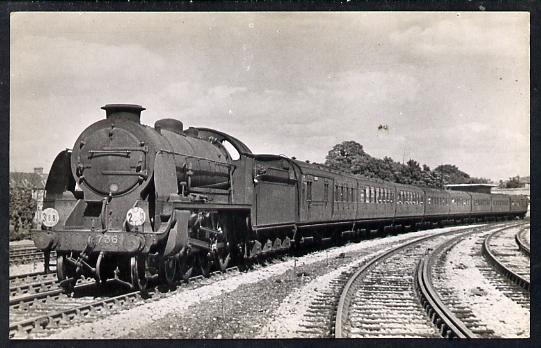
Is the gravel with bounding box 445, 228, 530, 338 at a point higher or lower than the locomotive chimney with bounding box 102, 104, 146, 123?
lower

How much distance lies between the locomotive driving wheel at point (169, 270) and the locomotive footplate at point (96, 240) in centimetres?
92

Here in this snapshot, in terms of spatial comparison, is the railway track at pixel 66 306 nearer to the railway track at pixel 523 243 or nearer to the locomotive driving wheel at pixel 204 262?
the locomotive driving wheel at pixel 204 262

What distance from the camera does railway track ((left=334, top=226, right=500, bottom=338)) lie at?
8.58 m

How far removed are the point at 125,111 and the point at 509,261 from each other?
12408 mm

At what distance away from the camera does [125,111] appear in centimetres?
1036

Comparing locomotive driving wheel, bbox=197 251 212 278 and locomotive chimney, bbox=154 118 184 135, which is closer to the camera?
locomotive chimney, bbox=154 118 184 135

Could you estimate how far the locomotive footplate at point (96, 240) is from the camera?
30.5 ft

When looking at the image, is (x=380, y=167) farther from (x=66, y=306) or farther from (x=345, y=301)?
(x=66, y=306)

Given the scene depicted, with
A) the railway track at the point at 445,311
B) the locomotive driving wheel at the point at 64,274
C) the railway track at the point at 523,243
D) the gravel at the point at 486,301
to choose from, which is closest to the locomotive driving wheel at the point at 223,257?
the locomotive driving wheel at the point at 64,274

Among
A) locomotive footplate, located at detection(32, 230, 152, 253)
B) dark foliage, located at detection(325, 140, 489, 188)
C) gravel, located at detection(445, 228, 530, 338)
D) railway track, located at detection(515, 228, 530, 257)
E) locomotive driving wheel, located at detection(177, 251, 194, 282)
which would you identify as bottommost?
gravel, located at detection(445, 228, 530, 338)

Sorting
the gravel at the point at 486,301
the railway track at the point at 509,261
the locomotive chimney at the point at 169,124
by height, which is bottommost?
the gravel at the point at 486,301

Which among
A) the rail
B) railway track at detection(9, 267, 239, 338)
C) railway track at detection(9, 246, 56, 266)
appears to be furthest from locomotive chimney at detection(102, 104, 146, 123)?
railway track at detection(9, 246, 56, 266)

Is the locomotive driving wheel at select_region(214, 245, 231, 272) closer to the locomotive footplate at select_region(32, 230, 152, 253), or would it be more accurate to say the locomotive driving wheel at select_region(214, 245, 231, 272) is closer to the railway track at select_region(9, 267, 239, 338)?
the railway track at select_region(9, 267, 239, 338)

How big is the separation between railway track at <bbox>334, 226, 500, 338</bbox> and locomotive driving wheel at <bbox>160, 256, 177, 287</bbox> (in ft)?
10.5
